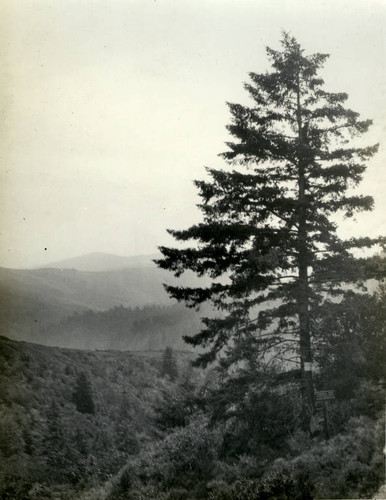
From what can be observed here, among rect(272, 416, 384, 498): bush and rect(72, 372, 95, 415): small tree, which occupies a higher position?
rect(272, 416, 384, 498): bush

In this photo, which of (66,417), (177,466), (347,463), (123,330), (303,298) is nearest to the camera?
(347,463)

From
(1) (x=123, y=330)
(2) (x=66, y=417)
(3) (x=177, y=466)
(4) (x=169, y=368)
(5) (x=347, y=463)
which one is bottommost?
(2) (x=66, y=417)

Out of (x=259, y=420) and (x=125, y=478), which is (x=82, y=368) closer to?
(x=125, y=478)

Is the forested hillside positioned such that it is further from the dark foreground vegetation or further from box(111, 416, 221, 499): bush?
box(111, 416, 221, 499): bush

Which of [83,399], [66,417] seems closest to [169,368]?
[83,399]

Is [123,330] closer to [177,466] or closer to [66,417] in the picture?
[66,417]

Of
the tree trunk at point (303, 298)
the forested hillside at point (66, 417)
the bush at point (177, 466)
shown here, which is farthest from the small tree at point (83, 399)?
the tree trunk at point (303, 298)

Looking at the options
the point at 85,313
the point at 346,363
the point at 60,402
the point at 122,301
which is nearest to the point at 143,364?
the point at 60,402

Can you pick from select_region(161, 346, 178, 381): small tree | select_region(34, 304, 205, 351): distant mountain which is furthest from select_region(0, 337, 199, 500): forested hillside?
Result: select_region(34, 304, 205, 351): distant mountain

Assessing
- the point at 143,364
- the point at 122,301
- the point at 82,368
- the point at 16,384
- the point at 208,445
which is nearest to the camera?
the point at 208,445

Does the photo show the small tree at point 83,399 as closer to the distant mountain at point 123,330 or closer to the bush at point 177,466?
the bush at point 177,466

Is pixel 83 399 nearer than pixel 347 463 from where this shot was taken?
No
